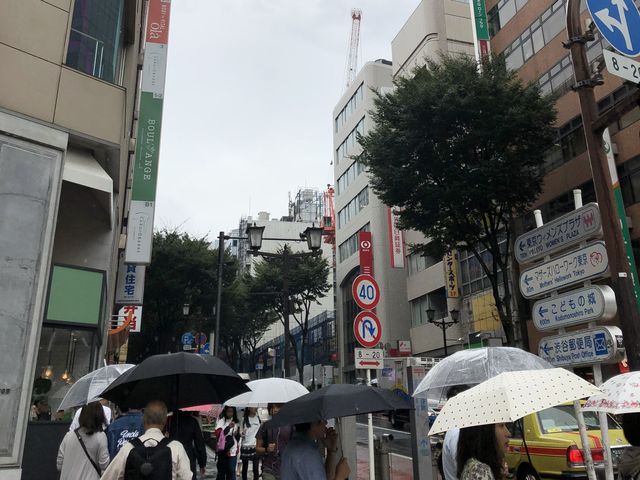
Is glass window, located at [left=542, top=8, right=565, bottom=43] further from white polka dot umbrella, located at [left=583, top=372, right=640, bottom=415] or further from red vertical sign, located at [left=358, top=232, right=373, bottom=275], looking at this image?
white polka dot umbrella, located at [left=583, top=372, right=640, bottom=415]

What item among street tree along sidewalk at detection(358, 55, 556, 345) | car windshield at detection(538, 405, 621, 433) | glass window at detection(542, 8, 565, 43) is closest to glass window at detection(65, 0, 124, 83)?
car windshield at detection(538, 405, 621, 433)

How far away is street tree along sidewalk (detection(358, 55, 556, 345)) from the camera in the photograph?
61.0 ft

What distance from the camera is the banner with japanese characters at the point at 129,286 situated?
2166cm

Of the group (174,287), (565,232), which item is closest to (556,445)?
(565,232)

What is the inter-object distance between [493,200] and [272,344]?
6226cm

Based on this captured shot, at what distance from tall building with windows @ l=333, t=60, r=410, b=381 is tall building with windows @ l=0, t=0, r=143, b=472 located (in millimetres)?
30282

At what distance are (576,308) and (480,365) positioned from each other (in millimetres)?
2917

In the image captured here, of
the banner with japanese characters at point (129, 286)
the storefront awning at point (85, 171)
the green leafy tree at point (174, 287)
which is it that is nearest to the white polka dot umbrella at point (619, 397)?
the storefront awning at point (85, 171)

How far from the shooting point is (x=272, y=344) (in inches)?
3120

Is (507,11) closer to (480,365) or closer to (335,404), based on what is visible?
(480,365)

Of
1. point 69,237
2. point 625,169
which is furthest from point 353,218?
point 69,237

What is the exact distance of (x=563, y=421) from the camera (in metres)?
8.21

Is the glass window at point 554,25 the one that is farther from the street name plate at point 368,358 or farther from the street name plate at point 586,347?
the street name plate at point 586,347

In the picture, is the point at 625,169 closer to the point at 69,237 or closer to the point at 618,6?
the point at 618,6
